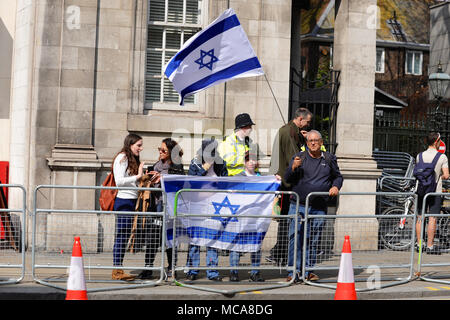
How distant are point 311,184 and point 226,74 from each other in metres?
1.90

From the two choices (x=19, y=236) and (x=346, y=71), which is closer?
(x=19, y=236)

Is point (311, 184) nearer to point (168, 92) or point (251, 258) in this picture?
point (251, 258)

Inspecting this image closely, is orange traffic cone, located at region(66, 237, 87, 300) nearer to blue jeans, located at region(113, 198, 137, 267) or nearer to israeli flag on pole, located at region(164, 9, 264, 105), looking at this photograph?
blue jeans, located at region(113, 198, 137, 267)

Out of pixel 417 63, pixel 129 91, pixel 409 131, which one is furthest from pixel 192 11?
pixel 417 63

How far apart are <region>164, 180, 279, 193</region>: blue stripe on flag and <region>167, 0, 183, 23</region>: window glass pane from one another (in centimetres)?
442

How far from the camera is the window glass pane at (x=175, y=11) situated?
12648mm

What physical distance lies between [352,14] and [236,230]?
5789mm

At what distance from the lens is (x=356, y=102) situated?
13344 mm

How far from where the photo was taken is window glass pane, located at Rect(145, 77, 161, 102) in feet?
41.5

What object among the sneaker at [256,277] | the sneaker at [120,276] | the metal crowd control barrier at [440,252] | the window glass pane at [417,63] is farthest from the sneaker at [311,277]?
the window glass pane at [417,63]

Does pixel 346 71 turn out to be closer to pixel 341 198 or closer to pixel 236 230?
pixel 341 198

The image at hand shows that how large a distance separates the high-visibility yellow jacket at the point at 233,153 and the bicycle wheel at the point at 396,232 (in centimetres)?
201

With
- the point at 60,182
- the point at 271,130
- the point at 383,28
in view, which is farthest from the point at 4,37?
the point at 383,28

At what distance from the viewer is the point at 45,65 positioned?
39.1 feet
